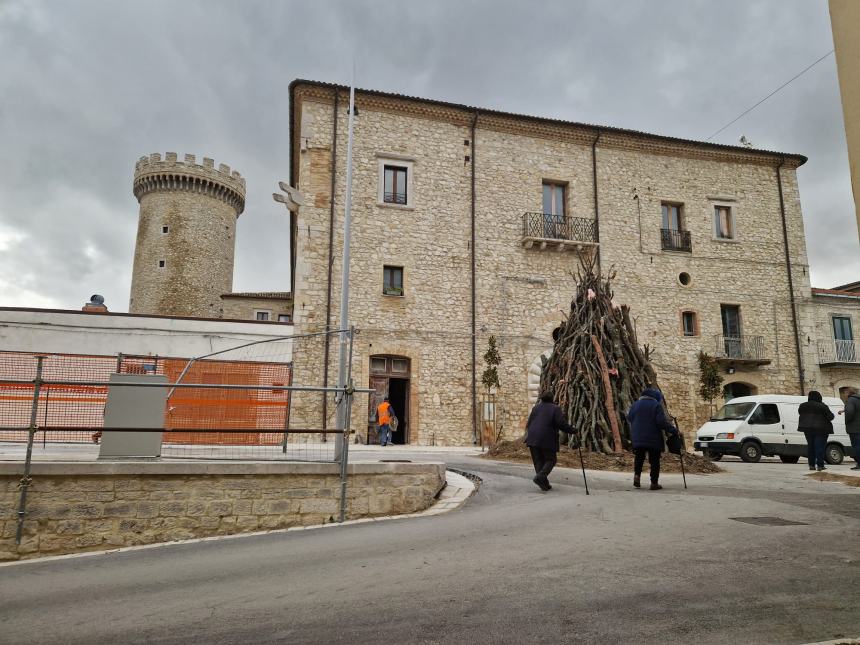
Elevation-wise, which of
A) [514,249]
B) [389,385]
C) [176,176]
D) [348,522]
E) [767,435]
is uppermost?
[176,176]

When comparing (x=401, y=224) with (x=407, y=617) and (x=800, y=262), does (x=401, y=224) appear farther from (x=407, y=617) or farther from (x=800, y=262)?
(x=407, y=617)

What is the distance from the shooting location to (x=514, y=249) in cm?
2144

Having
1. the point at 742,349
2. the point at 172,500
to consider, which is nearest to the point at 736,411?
the point at 742,349

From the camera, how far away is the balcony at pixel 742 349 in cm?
2261

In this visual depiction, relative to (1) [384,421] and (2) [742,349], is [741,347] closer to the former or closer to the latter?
(2) [742,349]

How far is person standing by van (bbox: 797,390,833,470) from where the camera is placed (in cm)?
1189

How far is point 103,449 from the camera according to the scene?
711cm

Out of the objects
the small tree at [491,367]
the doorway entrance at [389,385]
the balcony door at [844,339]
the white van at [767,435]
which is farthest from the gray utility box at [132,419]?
the balcony door at [844,339]

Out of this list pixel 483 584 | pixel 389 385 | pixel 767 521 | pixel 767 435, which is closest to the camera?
pixel 483 584

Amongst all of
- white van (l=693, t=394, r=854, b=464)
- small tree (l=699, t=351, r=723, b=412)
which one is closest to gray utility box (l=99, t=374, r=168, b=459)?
white van (l=693, t=394, r=854, b=464)

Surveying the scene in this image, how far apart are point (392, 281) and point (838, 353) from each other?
17.2 meters

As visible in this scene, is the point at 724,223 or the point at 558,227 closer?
the point at 558,227

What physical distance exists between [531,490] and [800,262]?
20.9 metres

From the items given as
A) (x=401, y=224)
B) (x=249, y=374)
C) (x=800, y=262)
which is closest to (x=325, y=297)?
(x=401, y=224)
